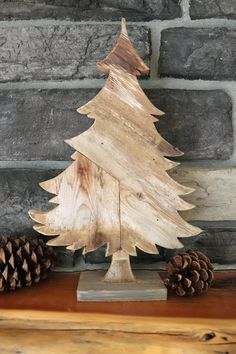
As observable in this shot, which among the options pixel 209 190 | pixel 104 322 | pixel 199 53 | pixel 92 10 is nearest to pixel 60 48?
pixel 92 10

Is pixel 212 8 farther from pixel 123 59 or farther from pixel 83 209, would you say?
pixel 83 209

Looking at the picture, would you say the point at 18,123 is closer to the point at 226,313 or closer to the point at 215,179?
the point at 215,179

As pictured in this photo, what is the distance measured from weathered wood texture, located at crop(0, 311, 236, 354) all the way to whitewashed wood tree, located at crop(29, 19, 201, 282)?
129 millimetres

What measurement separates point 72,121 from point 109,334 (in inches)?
15.5

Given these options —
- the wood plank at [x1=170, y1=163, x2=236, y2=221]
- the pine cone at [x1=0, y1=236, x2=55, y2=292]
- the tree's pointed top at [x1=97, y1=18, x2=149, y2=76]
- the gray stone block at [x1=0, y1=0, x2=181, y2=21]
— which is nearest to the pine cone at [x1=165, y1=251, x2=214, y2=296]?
the wood plank at [x1=170, y1=163, x2=236, y2=221]

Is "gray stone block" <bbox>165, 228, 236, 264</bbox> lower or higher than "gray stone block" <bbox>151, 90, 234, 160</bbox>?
lower

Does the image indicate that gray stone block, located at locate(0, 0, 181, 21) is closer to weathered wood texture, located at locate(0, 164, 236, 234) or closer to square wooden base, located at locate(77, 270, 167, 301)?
weathered wood texture, located at locate(0, 164, 236, 234)

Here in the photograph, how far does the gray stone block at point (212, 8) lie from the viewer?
82 cm

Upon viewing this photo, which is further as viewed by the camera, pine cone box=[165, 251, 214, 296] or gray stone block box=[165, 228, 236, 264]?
gray stone block box=[165, 228, 236, 264]

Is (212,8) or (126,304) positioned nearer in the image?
(126,304)

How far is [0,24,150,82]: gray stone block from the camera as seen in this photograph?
0.82 metres

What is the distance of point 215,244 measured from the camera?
846 mm

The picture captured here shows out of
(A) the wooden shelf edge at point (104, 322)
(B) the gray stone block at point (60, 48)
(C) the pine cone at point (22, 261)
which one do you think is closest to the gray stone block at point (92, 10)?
(B) the gray stone block at point (60, 48)

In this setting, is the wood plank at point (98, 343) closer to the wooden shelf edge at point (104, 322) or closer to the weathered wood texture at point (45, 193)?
the wooden shelf edge at point (104, 322)
